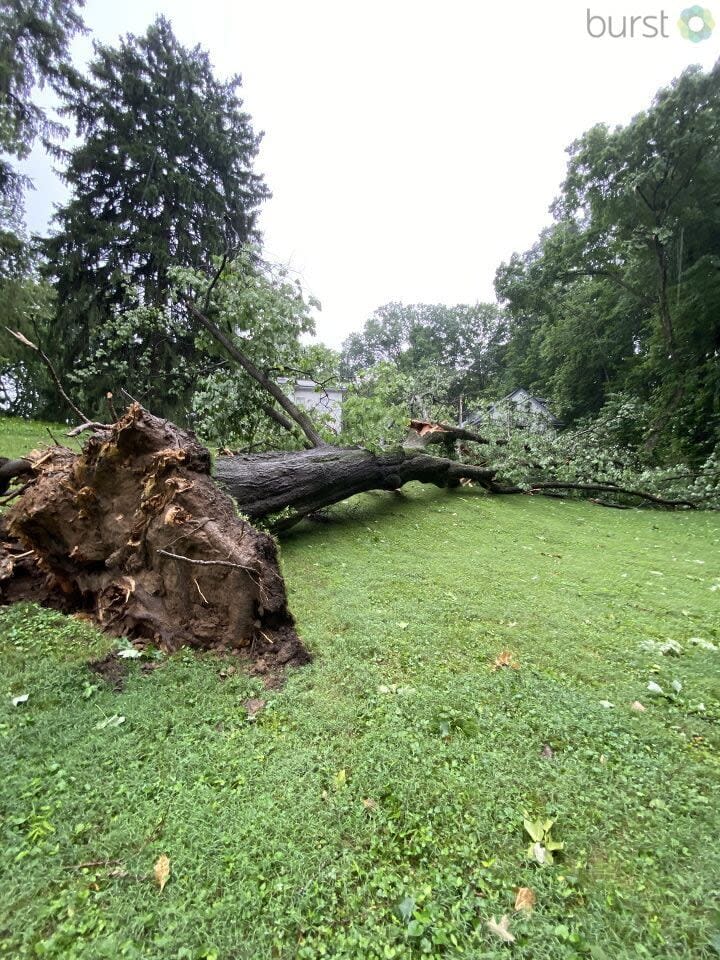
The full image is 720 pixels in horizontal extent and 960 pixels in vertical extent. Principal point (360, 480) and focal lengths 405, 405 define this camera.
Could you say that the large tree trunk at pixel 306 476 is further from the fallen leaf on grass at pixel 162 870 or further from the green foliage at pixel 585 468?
the fallen leaf on grass at pixel 162 870

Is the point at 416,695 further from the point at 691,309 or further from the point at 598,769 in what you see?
the point at 691,309

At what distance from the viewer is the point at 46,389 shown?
1245cm

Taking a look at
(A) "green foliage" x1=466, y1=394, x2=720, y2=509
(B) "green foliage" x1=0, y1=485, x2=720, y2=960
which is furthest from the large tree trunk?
(A) "green foliage" x1=466, y1=394, x2=720, y2=509

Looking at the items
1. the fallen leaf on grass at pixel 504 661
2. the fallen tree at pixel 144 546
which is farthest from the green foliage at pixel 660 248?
the fallen tree at pixel 144 546

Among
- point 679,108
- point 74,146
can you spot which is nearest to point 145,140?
point 74,146

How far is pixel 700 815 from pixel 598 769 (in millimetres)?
309

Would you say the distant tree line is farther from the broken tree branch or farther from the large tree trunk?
the large tree trunk

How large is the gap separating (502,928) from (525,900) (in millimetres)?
106

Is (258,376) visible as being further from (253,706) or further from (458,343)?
(458,343)

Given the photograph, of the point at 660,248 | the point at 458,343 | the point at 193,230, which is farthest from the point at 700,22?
the point at 458,343

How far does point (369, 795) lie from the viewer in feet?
4.85

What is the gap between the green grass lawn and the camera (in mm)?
1095

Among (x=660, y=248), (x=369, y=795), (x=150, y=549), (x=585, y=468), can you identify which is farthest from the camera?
(x=660, y=248)

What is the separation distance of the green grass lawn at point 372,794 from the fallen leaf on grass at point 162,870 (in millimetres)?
17
